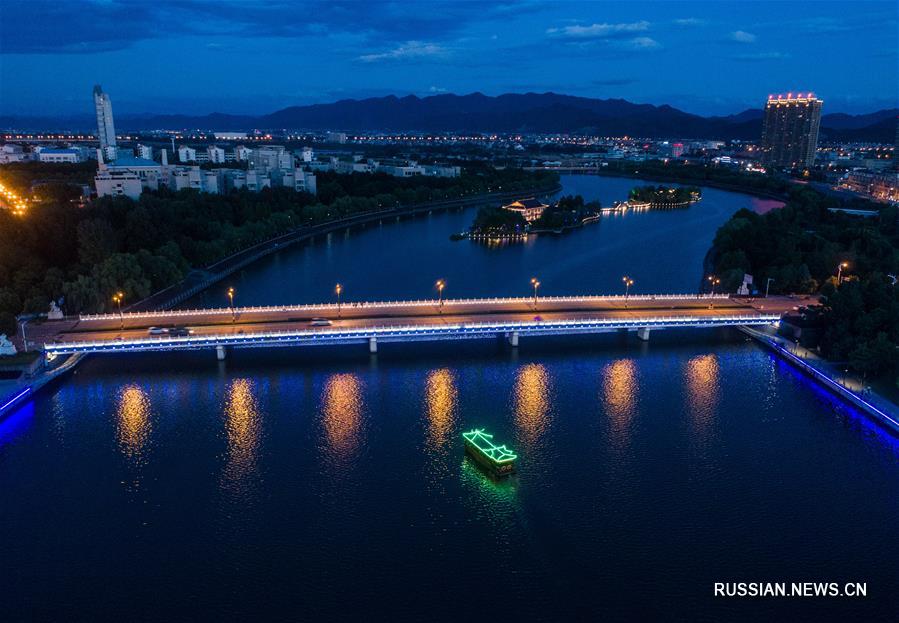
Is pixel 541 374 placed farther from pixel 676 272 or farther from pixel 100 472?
pixel 676 272

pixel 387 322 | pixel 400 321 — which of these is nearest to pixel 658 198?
pixel 400 321

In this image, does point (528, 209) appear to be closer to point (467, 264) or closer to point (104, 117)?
point (467, 264)

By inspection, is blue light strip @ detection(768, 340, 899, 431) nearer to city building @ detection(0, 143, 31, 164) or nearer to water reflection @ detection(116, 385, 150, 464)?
water reflection @ detection(116, 385, 150, 464)

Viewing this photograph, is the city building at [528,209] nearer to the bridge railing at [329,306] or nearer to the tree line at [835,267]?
the tree line at [835,267]

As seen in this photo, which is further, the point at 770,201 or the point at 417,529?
the point at 770,201

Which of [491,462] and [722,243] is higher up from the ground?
[722,243]

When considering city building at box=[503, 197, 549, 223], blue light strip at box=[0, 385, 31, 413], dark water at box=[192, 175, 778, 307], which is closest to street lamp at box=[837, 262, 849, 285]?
dark water at box=[192, 175, 778, 307]

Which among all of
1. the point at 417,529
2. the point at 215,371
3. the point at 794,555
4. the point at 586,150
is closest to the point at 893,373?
the point at 794,555
